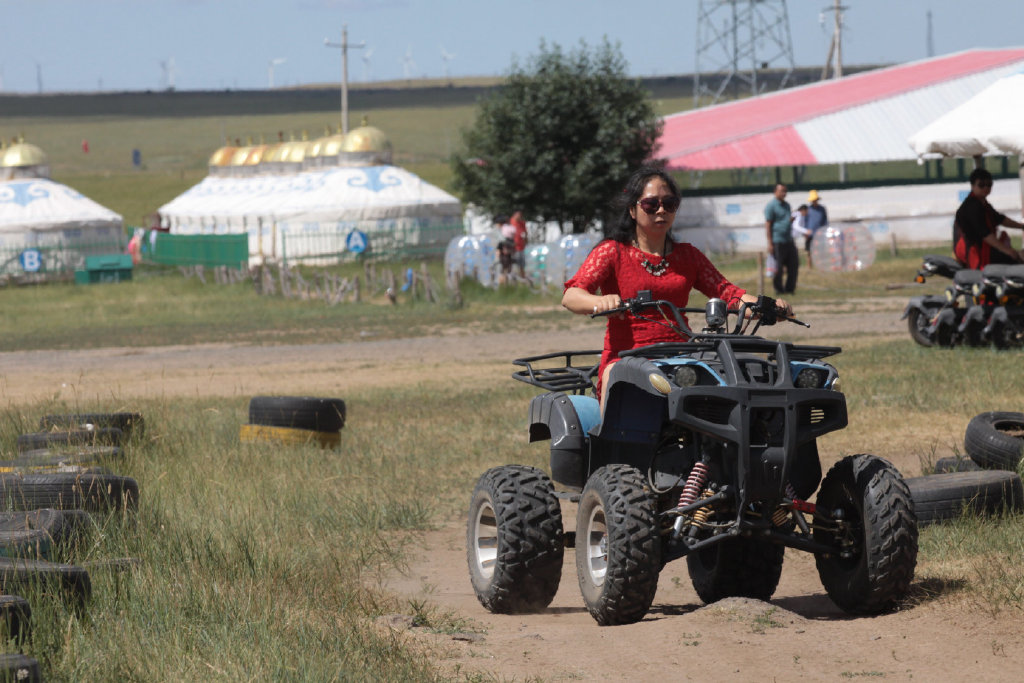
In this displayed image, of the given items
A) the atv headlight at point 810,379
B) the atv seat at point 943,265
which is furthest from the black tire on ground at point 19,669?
the atv seat at point 943,265

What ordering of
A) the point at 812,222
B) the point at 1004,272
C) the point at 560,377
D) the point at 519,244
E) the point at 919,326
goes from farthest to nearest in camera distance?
1. the point at 812,222
2. the point at 519,244
3. the point at 919,326
4. the point at 1004,272
5. the point at 560,377

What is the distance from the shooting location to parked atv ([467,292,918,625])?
546cm

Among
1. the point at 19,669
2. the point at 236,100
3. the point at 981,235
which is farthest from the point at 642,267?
the point at 236,100

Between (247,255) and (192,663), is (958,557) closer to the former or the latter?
(192,663)

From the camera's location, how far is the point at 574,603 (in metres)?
6.62

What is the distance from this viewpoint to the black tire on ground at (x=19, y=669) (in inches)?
173

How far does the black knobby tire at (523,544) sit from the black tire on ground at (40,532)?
190 cm

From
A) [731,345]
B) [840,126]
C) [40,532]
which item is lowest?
[40,532]

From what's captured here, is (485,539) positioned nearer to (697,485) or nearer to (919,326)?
(697,485)

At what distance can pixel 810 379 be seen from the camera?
5535 mm

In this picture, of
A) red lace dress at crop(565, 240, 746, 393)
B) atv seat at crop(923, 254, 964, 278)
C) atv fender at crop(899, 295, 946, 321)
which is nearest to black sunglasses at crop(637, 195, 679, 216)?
red lace dress at crop(565, 240, 746, 393)

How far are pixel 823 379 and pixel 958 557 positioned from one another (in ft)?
5.24

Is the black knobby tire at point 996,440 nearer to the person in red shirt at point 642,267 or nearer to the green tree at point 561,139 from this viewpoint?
the person in red shirt at point 642,267

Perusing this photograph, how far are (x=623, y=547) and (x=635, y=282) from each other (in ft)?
4.22
